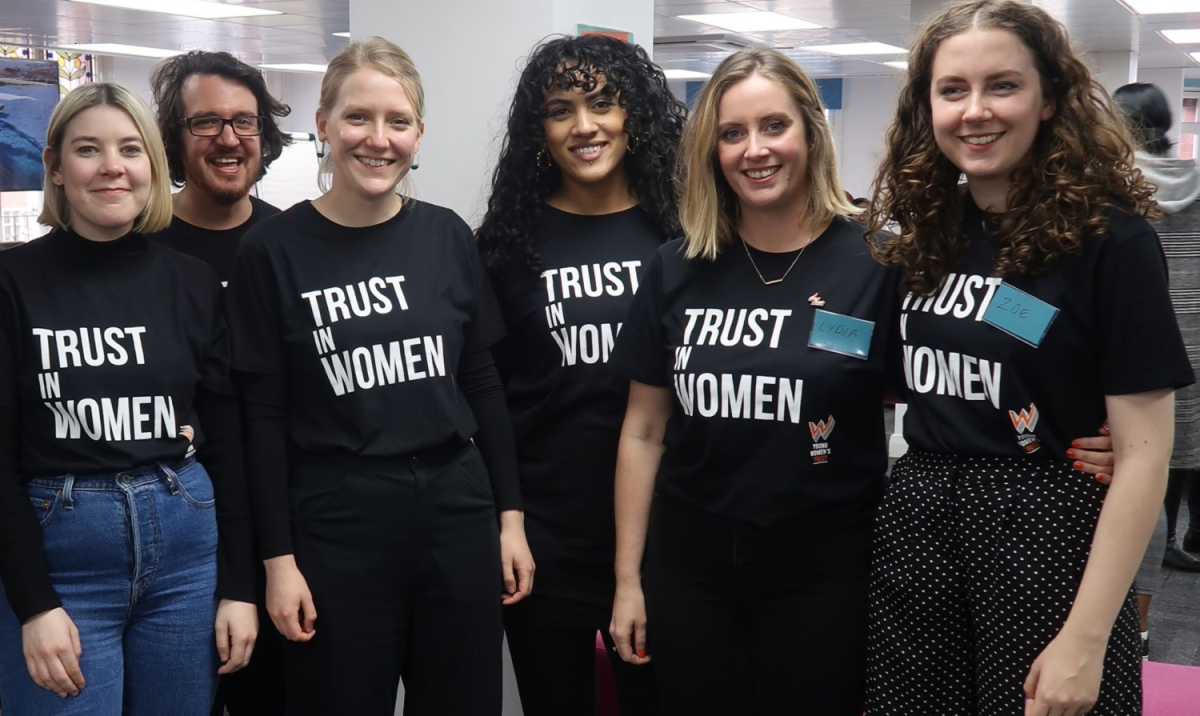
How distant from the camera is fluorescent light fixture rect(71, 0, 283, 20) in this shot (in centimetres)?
943

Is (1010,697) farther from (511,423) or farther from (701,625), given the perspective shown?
(511,423)

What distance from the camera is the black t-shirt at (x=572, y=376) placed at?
1932 millimetres

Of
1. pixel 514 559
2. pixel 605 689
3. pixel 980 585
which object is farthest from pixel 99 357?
pixel 605 689

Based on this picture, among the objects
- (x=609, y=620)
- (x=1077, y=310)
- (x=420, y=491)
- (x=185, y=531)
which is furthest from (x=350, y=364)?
(x=1077, y=310)

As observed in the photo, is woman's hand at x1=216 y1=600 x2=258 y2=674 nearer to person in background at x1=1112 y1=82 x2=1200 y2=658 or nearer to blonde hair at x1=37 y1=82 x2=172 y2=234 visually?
blonde hair at x1=37 y1=82 x2=172 y2=234

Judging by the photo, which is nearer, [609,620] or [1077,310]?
[1077,310]

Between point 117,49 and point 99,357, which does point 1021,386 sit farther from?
point 117,49

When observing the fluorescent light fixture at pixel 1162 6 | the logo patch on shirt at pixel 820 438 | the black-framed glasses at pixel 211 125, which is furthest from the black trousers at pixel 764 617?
the fluorescent light fixture at pixel 1162 6

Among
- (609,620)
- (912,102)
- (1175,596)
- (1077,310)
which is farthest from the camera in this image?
(1175,596)

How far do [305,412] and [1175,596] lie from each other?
12.3ft

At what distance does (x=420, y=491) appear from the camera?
1.74 metres

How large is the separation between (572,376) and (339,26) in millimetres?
9798

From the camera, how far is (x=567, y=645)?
2.00m

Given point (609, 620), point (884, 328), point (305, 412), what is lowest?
point (609, 620)
